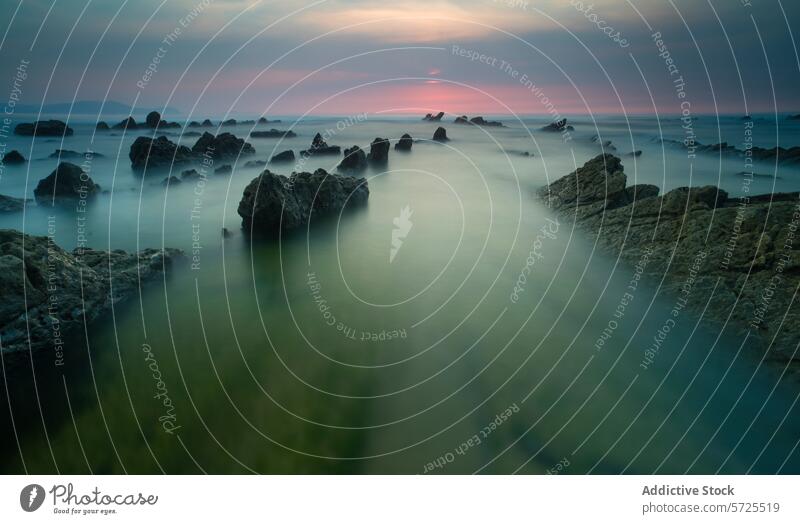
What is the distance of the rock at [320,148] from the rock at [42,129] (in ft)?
16.9

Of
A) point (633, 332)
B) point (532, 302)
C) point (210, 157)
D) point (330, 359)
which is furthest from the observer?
point (210, 157)

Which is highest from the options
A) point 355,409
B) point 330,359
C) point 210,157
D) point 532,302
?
point 210,157

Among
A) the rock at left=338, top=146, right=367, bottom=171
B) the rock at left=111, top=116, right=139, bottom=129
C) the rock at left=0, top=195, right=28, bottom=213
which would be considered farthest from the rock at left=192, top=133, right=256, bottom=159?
the rock at left=0, top=195, right=28, bottom=213

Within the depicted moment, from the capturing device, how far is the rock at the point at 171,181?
9039mm

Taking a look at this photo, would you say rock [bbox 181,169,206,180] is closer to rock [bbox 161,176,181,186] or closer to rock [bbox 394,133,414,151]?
rock [bbox 161,176,181,186]

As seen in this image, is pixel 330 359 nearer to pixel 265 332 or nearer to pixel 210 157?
pixel 265 332

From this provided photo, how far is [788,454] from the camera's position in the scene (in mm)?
5098

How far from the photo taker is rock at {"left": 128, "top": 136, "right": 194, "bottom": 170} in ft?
31.0

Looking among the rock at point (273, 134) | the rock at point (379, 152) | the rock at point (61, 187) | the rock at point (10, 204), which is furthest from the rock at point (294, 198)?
the rock at point (10, 204)

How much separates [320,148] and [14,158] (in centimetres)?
625

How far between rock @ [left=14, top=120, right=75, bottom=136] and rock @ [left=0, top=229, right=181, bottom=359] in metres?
4.84

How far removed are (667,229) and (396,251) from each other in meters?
4.57

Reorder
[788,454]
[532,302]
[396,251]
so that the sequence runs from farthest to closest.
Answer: [396,251], [532,302], [788,454]
